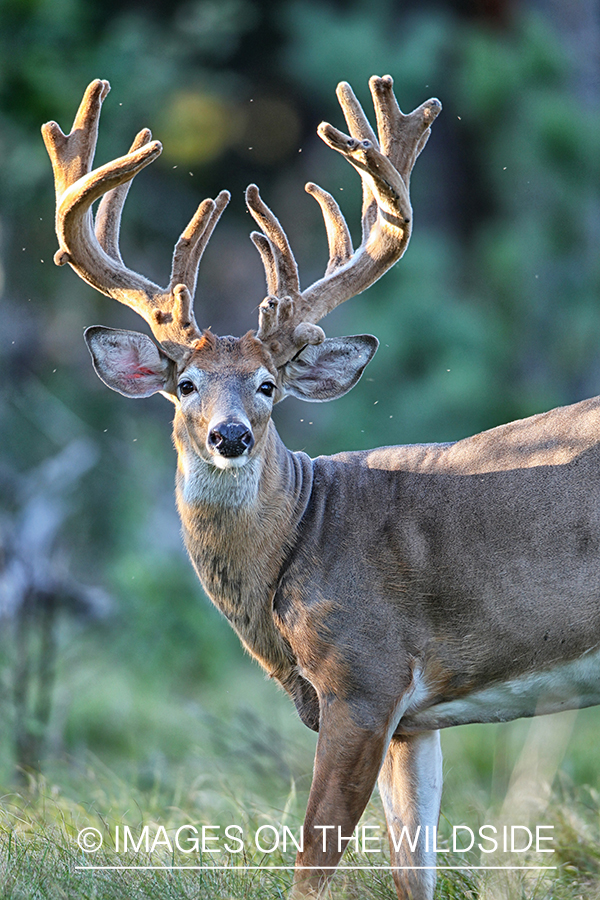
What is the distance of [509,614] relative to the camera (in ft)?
14.5

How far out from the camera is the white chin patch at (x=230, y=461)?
441 centimetres

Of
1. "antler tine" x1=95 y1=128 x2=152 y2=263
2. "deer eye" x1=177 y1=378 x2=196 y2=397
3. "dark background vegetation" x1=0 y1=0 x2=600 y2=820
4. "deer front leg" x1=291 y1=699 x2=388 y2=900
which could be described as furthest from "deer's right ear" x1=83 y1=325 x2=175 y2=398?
"dark background vegetation" x1=0 y1=0 x2=600 y2=820

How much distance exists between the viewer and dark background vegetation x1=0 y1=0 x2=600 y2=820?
1038 cm

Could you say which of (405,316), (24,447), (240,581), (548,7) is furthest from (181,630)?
(548,7)

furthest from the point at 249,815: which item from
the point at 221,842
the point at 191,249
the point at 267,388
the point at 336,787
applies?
the point at 191,249

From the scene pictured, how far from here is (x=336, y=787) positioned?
431 cm

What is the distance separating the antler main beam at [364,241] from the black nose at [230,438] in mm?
588

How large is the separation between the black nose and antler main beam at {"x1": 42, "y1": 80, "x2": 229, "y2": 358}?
573mm

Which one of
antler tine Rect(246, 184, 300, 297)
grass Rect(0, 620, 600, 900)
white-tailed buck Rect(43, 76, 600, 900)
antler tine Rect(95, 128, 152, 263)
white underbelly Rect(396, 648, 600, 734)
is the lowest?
grass Rect(0, 620, 600, 900)

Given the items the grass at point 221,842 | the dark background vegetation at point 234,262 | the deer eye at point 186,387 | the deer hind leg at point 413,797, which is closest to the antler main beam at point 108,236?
the deer eye at point 186,387

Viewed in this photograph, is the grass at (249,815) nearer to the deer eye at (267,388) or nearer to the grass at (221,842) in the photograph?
the grass at (221,842)

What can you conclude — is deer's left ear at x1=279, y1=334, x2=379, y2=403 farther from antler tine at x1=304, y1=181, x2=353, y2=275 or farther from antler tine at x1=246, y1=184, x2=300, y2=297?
antler tine at x1=304, y1=181, x2=353, y2=275

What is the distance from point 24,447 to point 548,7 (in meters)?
9.90

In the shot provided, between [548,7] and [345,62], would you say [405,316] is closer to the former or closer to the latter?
[345,62]
